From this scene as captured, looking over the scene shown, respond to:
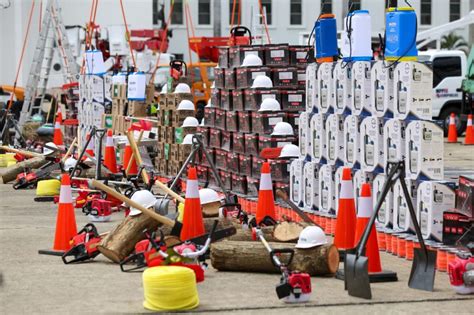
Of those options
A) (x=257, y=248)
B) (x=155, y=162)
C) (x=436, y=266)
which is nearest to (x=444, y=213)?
(x=436, y=266)

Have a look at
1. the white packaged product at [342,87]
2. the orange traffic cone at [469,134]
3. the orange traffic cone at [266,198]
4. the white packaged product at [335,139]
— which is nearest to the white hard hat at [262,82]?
the white packaged product at [335,139]

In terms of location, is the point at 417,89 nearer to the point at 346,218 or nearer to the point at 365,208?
the point at 346,218

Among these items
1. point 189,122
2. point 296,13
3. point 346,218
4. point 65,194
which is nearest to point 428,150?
point 346,218

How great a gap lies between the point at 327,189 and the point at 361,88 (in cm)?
149

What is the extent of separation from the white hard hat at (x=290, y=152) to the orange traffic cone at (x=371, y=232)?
5.12 m

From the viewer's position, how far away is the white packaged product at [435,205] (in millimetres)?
11672

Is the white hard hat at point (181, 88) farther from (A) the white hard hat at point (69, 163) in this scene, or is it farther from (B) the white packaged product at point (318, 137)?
(B) the white packaged product at point (318, 137)

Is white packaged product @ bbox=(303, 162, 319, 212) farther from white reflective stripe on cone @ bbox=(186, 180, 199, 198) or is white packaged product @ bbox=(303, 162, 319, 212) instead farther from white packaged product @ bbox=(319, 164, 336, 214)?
white reflective stripe on cone @ bbox=(186, 180, 199, 198)

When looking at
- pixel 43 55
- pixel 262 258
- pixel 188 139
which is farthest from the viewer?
pixel 43 55

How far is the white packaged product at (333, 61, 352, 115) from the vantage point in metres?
13.6

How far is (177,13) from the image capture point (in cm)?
7906

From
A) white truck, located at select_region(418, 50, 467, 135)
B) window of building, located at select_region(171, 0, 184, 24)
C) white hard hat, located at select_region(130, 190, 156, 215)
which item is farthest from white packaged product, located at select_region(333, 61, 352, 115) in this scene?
window of building, located at select_region(171, 0, 184, 24)

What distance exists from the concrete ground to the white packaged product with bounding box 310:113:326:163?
2423 mm

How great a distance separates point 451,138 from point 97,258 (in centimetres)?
2253
